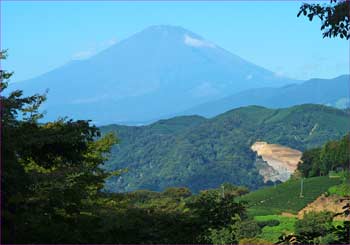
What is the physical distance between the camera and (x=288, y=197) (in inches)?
3878

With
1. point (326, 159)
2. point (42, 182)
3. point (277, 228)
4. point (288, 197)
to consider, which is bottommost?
point (277, 228)

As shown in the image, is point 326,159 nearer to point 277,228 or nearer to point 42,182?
point 277,228

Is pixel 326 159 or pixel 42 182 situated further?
pixel 326 159

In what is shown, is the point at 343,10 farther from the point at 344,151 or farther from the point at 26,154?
the point at 344,151

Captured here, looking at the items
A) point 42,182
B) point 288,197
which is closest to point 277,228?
point 288,197

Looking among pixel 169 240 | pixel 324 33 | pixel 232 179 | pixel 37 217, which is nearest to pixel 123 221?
pixel 169 240

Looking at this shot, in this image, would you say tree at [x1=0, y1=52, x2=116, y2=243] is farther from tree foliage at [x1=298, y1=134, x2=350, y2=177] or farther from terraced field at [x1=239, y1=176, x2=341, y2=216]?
tree foliage at [x1=298, y1=134, x2=350, y2=177]

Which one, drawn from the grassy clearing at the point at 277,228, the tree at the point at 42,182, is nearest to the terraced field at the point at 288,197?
the grassy clearing at the point at 277,228

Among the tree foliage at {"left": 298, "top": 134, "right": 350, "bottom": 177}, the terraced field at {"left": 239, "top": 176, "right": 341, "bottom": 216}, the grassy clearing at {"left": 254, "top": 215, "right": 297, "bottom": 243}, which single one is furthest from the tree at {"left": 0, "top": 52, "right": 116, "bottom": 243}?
the tree foliage at {"left": 298, "top": 134, "right": 350, "bottom": 177}

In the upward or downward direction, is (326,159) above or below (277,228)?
above

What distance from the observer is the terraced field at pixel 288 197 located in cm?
8912

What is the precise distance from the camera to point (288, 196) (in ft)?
325

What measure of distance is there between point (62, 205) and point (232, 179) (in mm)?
192818

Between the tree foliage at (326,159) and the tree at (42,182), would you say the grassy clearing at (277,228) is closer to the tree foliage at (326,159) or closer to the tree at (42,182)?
the tree foliage at (326,159)
